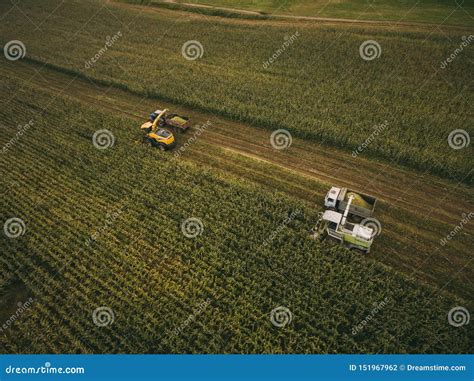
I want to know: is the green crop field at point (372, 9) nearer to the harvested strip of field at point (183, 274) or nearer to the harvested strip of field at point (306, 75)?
the harvested strip of field at point (306, 75)

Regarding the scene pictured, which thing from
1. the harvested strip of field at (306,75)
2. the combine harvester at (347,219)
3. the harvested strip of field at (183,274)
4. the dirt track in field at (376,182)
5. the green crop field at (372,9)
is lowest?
the harvested strip of field at (183,274)

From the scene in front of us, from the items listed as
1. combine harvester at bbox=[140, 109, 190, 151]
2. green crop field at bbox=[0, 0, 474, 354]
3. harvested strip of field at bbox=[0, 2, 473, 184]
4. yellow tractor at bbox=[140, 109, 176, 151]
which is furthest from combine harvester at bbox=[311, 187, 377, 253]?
combine harvester at bbox=[140, 109, 190, 151]

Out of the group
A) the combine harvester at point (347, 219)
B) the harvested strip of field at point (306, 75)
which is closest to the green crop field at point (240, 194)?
the harvested strip of field at point (306, 75)

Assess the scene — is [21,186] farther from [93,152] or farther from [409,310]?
[409,310]

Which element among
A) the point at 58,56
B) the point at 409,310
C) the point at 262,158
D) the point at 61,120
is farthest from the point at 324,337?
the point at 58,56

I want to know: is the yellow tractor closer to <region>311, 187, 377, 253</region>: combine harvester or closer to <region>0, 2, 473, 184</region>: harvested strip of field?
<region>0, 2, 473, 184</region>: harvested strip of field

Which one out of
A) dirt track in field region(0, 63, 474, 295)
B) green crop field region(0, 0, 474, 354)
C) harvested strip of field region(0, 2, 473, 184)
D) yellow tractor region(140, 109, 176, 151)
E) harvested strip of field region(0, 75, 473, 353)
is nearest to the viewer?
harvested strip of field region(0, 75, 473, 353)
